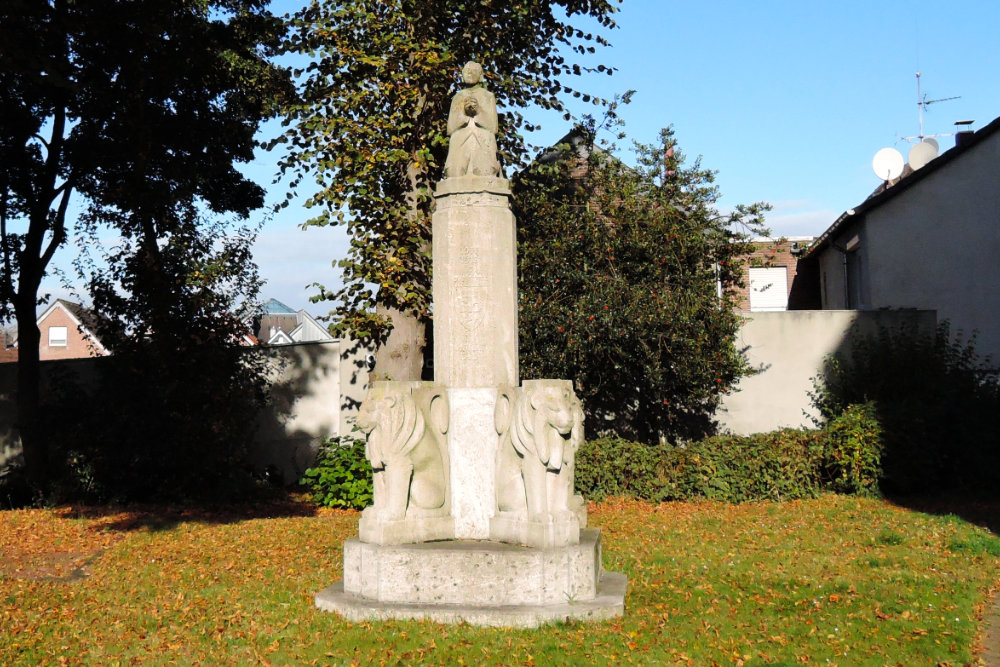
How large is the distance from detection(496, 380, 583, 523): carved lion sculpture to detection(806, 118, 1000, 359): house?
1554 centimetres

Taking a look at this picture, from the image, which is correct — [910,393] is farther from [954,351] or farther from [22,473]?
[22,473]

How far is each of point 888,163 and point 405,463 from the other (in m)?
21.8

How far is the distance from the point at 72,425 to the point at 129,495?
61.2 inches

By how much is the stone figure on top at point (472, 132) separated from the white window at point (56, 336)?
58.9 m

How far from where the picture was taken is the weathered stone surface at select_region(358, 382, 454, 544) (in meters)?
7.04

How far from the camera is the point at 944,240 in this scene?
65.2 feet

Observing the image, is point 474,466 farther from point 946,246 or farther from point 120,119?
point 946,246

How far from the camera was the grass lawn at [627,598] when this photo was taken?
6117 millimetres

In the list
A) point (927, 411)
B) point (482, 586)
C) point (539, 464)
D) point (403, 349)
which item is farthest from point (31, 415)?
point (927, 411)

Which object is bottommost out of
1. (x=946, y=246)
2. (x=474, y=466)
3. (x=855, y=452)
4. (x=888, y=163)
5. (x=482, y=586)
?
(x=482, y=586)

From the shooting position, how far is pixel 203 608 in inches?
301

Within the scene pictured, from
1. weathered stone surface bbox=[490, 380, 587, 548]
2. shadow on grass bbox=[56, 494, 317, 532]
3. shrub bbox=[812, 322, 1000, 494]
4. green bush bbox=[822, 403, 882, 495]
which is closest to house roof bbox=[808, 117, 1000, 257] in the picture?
shrub bbox=[812, 322, 1000, 494]

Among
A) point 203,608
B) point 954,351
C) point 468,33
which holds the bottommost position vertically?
point 203,608

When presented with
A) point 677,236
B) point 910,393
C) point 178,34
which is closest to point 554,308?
point 677,236
